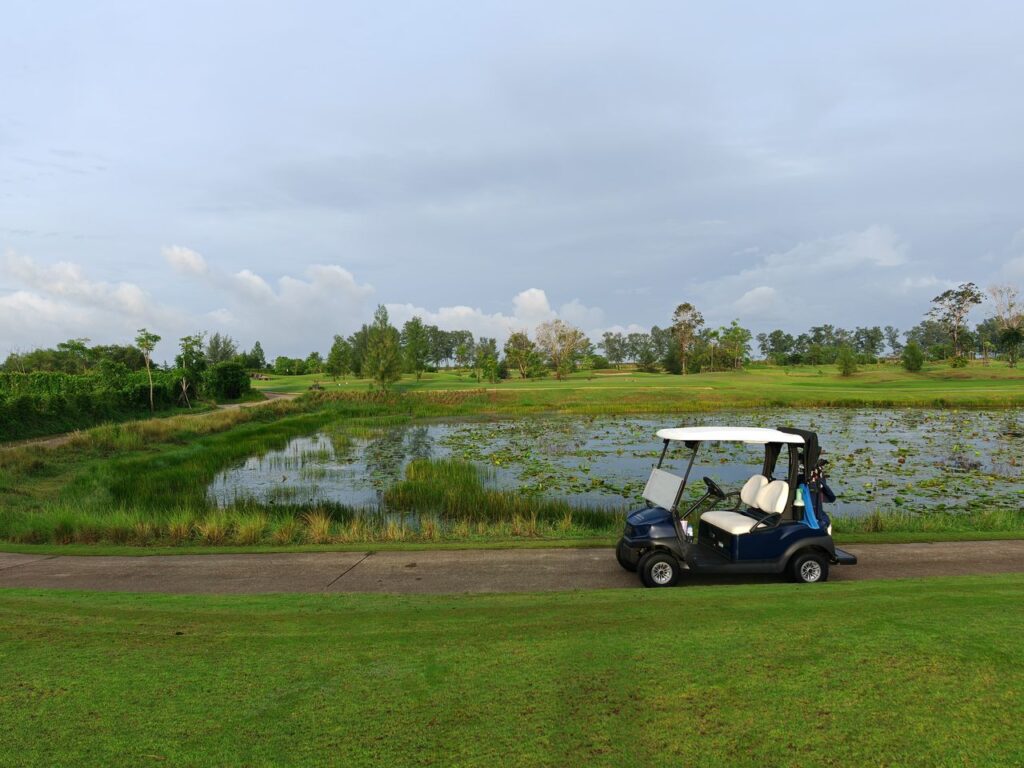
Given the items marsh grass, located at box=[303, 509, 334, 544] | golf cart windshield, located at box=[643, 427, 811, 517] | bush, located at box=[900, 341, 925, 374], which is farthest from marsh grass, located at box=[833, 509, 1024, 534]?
bush, located at box=[900, 341, 925, 374]

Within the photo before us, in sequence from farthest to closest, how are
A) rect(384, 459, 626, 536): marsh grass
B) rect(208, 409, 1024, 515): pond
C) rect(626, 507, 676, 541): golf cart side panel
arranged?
rect(208, 409, 1024, 515): pond, rect(384, 459, 626, 536): marsh grass, rect(626, 507, 676, 541): golf cart side panel

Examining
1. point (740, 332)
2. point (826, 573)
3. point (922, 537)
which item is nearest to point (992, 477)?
point (922, 537)

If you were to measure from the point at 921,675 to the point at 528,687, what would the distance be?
3.01m

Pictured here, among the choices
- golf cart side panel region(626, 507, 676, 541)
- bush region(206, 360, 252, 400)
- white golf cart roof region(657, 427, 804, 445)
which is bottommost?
golf cart side panel region(626, 507, 676, 541)

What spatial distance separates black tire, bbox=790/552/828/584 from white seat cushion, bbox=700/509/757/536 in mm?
741

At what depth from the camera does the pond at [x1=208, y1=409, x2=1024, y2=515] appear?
17203 millimetres

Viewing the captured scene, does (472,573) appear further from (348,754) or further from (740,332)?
(740,332)

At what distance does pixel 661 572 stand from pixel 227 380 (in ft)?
189

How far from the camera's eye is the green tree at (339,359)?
9294 centimetres

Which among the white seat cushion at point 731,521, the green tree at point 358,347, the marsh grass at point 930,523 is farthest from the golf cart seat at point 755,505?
the green tree at point 358,347

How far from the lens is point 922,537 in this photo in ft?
35.1

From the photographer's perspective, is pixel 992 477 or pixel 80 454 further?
pixel 80 454

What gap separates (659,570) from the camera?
26.5ft

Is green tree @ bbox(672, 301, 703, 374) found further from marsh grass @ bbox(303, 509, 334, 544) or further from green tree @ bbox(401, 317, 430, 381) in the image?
marsh grass @ bbox(303, 509, 334, 544)
